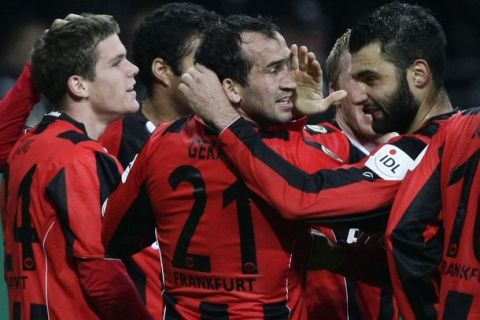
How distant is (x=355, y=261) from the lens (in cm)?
412

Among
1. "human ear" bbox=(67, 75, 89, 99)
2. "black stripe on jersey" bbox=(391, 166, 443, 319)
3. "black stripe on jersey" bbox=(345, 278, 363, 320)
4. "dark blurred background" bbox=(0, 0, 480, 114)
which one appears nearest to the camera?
"black stripe on jersey" bbox=(391, 166, 443, 319)

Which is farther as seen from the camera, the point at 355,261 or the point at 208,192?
the point at 355,261

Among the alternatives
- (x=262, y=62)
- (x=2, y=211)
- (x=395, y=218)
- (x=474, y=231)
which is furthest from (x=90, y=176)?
(x=474, y=231)

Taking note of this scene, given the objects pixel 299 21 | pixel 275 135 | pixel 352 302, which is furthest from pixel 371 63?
pixel 299 21

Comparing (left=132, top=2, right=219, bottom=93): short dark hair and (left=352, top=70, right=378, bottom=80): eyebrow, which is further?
(left=132, top=2, right=219, bottom=93): short dark hair

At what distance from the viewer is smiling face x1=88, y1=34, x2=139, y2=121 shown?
4.54 metres

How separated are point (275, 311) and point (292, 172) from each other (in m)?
0.49

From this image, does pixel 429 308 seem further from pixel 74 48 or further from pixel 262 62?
pixel 74 48

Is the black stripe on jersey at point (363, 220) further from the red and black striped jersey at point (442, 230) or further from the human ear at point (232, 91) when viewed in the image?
the human ear at point (232, 91)

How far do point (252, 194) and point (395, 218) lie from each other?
1.65 feet

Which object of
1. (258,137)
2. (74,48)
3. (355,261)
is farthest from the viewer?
(74,48)

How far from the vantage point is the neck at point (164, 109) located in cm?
502

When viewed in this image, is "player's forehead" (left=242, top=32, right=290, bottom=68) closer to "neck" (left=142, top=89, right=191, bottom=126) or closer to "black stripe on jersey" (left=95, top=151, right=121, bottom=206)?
"black stripe on jersey" (left=95, top=151, right=121, bottom=206)

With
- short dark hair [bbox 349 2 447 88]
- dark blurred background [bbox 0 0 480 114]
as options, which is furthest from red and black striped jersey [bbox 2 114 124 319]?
dark blurred background [bbox 0 0 480 114]
